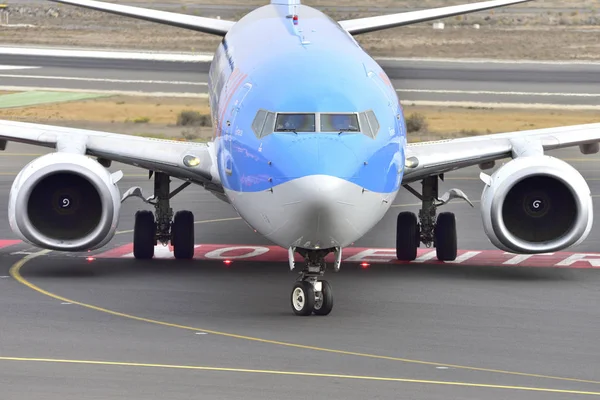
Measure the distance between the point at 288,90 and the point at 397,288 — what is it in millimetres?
4775

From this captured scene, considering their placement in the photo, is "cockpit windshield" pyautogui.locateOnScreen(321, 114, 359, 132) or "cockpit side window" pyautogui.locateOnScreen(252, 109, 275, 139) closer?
"cockpit windshield" pyautogui.locateOnScreen(321, 114, 359, 132)

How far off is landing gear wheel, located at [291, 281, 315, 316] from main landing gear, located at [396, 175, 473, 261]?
22.2 ft

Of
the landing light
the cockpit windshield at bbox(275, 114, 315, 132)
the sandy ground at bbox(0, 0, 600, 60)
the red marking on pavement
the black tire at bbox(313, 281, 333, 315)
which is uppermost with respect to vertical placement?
the sandy ground at bbox(0, 0, 600, 60)

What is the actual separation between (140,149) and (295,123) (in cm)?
613

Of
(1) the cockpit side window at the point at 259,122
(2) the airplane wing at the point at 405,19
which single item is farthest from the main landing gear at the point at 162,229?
(1) the cockpit side window at the point at 259,122

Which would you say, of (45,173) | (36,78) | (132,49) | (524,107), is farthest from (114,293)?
(132,49)

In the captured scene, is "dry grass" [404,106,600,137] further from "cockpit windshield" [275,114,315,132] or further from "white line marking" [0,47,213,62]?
"cockpit windshield" [275,114,315,132]

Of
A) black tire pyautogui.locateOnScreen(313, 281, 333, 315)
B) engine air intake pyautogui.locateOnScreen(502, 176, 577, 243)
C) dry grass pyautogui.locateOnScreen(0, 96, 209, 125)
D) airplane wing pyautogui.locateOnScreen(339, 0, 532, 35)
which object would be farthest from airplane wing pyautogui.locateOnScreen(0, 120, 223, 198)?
dry grass pyautogui.locateOnScreen(0, 96, 209, 125)

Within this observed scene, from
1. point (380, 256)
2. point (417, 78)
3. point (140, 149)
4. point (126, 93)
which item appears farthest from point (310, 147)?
point (417, 78)

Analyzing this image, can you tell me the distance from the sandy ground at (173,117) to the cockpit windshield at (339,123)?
30753 millimetres

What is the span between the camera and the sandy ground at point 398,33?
9138cm

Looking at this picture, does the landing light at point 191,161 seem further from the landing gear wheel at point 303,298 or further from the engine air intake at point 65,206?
the landing gear wheel at point 303,298

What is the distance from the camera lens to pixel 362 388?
1708 cm

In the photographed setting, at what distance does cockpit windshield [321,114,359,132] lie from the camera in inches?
847
